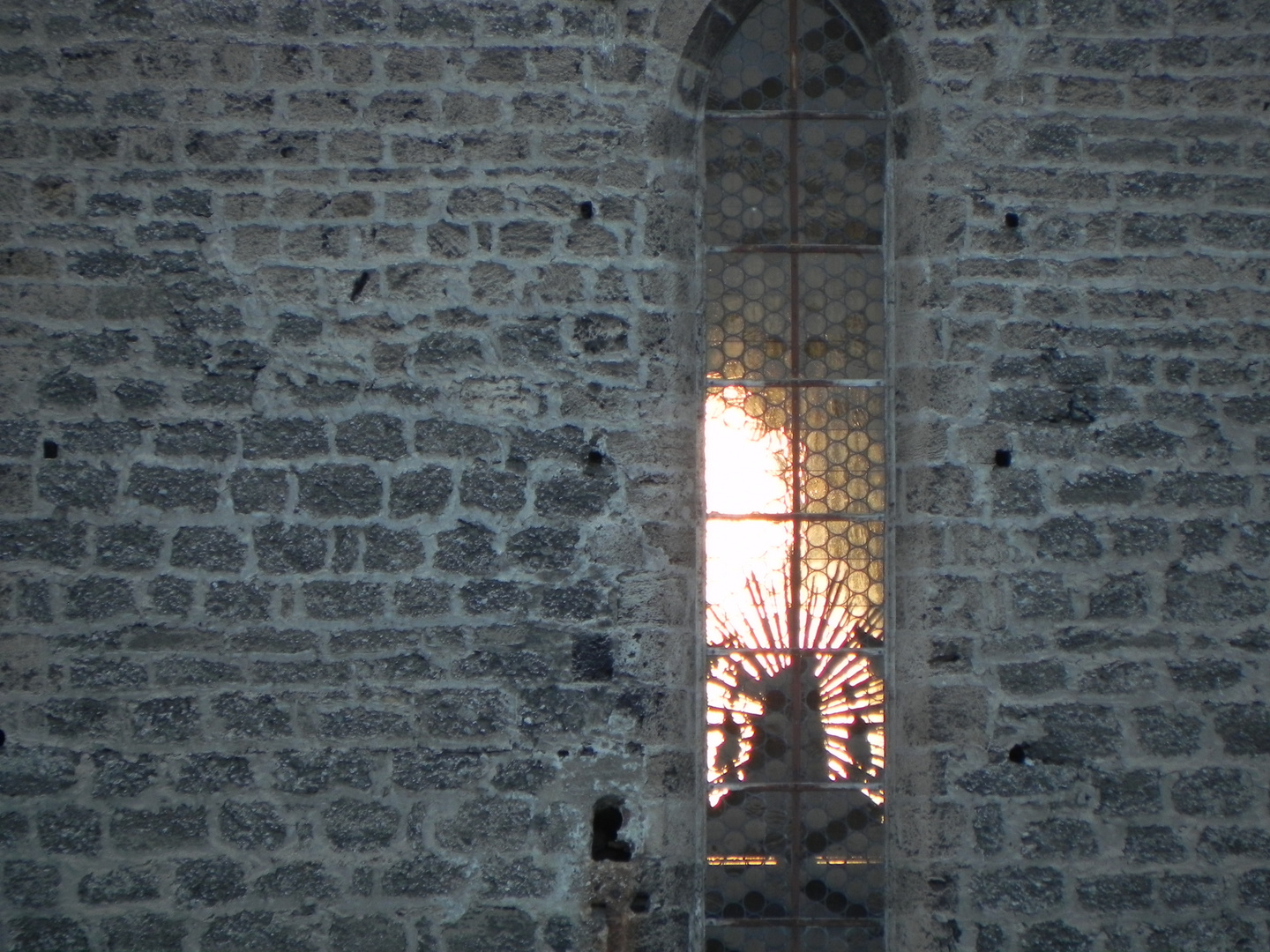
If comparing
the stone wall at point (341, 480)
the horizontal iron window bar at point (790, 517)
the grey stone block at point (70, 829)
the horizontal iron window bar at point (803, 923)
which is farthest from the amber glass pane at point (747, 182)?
the grey stone block at point (70, 829)

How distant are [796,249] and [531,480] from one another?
1.27 meters

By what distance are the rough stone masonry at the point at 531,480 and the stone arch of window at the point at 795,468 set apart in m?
0.17

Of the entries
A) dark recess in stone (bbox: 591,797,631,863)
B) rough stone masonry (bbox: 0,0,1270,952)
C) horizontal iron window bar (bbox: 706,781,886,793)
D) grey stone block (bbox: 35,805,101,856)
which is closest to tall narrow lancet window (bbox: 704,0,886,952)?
horizontal iron window bar (bbox: 706,781,886,793)

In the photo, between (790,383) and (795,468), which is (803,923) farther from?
(790,383)

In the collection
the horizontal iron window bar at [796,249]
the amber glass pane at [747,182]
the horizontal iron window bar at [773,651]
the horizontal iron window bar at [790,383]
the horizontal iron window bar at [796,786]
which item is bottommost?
the horizontal iron window bar at [796,786]

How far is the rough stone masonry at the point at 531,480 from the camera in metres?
4.00

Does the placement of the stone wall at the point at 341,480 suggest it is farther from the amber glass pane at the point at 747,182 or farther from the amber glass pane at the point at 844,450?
the amber glass pane at the point at 844,450

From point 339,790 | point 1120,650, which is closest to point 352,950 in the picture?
point 339,790

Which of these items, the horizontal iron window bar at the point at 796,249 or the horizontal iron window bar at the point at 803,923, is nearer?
the horizontal iron window bar at the point at 803,923

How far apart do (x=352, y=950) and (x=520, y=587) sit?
124 centimetres

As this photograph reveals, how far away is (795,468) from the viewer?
4.43 meters

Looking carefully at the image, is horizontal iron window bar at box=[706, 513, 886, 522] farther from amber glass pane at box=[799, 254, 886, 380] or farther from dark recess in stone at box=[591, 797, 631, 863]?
dark recess in stone at box=[591, 797, 631, 863]

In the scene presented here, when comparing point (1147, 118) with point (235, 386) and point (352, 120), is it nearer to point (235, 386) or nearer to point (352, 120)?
point (352, 120)

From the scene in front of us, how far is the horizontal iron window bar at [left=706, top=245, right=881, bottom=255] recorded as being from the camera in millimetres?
4445
